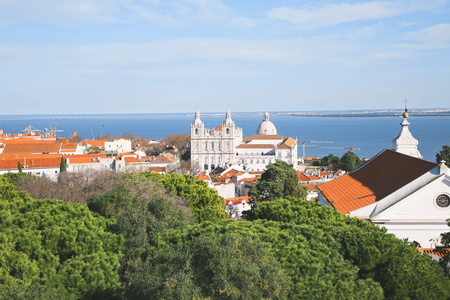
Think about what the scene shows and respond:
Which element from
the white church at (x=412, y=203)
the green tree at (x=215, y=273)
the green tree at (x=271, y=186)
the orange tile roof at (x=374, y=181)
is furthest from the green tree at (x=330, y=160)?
the green tree at (x=215, y=273)

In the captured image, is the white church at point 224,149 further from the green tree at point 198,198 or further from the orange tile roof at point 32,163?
the green tree at point 198,198

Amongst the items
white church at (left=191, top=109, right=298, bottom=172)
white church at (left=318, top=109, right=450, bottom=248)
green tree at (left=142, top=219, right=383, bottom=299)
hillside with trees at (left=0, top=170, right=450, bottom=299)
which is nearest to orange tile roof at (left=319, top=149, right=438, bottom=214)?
white church at (left=318, top=109, right=450, bottom=248)

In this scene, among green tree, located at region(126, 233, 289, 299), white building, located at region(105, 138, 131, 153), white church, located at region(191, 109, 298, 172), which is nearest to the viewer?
green tree, located at region(126, 233, 289, 299)

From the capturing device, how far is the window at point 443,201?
12.5 m

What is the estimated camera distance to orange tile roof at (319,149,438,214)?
1362 cm

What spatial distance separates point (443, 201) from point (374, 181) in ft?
10.9

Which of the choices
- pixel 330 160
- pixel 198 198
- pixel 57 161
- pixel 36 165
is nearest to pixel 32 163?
pixel 36 165

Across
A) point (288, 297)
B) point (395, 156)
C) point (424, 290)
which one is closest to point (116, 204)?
point (288, 297)

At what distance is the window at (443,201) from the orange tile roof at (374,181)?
0.82 meters

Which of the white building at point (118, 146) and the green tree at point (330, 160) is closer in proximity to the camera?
the green tree at point (330, 160)

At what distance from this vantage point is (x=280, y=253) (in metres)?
8.23

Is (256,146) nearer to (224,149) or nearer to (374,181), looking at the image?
(224,149)

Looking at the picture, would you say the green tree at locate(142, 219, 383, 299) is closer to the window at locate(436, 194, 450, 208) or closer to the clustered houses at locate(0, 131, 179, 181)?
the window at locate(436, 194, 450, 208)

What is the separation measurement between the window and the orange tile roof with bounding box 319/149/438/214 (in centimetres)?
82
